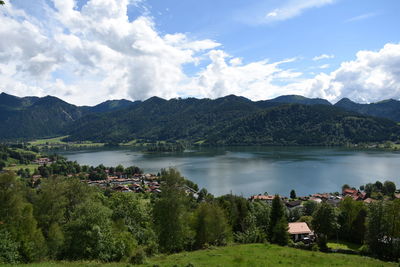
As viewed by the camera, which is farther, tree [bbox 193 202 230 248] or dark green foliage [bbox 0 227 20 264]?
tree [bbox 193 202 230 248]

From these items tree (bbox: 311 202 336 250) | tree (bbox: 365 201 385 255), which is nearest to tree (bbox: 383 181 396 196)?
tree (bbox: 311 202 336 250)

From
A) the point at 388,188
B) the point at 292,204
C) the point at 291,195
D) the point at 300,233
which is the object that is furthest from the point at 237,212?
the point at 388,188

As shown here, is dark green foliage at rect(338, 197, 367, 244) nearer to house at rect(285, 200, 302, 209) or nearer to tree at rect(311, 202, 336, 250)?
tree at rect(311, 202, 336, 250)

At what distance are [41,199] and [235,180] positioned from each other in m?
91.0

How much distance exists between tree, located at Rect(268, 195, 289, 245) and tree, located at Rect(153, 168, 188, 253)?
14.0m

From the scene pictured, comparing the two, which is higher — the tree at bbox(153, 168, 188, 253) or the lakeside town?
the tree at bbox(153, 168, 188, 253)

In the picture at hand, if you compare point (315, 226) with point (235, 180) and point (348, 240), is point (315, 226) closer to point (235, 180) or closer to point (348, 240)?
point (348, 240)

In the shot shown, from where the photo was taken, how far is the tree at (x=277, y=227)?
35.0 meters

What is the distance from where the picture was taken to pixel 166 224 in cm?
2472

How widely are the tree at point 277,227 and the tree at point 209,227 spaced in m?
8.69

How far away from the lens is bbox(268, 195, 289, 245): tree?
35.0 m

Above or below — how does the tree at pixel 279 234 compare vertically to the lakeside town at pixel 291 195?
above

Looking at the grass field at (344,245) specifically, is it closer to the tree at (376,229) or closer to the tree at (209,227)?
the tree at (376,229)

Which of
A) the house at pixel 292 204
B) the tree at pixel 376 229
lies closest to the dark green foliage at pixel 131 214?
the tree at pixel 376 229
